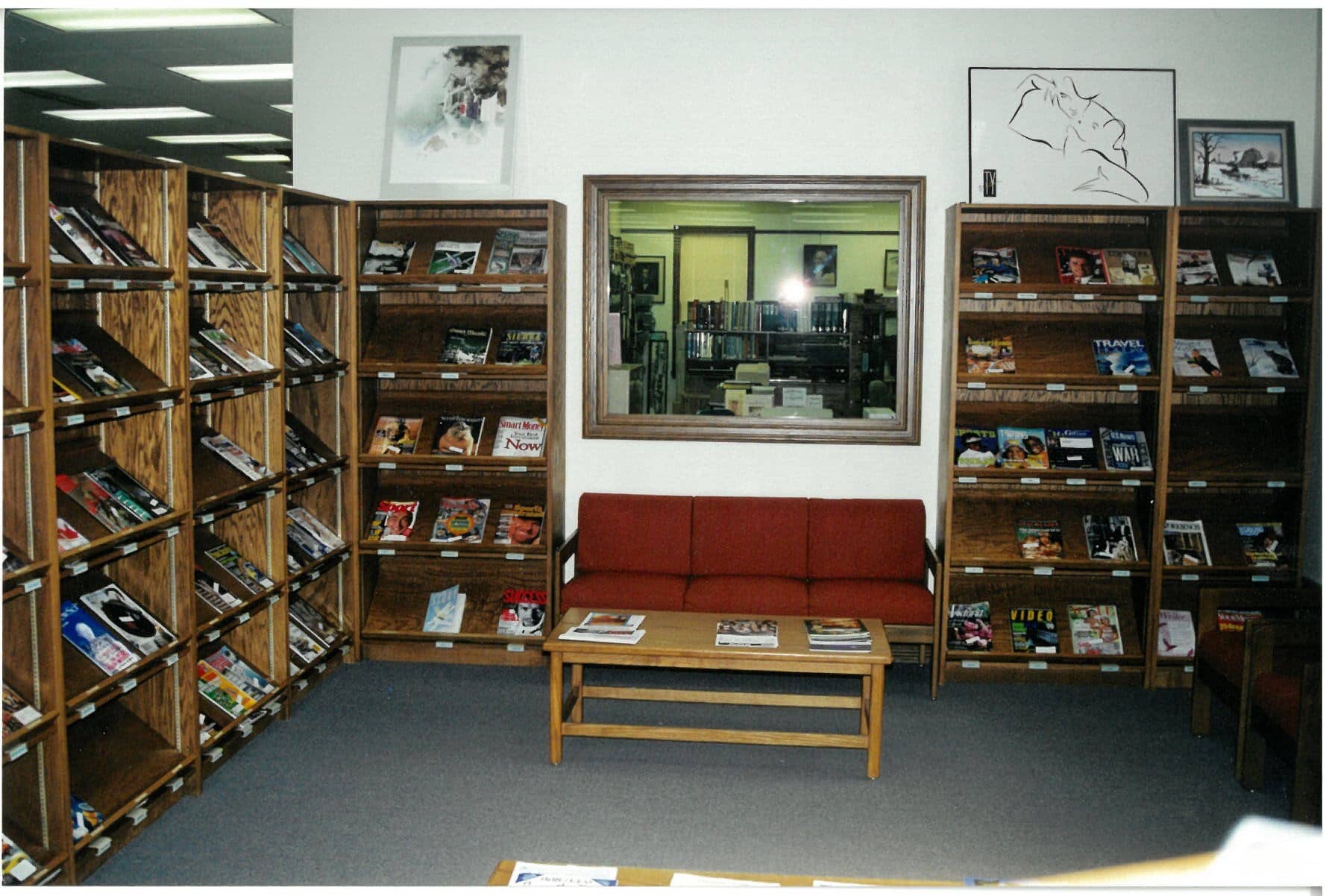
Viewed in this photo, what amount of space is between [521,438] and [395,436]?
2.18 feet

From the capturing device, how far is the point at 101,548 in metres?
3.55

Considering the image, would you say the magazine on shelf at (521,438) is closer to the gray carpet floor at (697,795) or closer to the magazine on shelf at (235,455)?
the gray carpet floor at (697,795)

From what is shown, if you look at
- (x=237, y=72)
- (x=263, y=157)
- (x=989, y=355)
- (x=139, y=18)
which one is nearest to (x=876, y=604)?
(x=989, y=355)

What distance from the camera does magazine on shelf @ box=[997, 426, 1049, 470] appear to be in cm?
545

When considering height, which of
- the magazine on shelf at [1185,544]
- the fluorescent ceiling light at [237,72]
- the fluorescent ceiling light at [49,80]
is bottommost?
the magazine on shelf at [1185,544]

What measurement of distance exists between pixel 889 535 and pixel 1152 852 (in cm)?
219

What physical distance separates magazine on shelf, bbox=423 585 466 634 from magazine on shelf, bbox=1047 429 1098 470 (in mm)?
3126

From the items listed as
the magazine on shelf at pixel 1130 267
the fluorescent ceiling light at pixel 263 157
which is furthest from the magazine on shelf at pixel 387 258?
the fluorescent ceiling light at pixel 263 157

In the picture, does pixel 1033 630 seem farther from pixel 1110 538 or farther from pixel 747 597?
pixel 747 597

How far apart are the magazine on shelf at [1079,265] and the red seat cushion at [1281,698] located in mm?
2097

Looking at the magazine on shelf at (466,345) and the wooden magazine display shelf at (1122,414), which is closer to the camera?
the wooden magazine display shelf at (1122,414)

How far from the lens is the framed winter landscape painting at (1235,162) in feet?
18.1

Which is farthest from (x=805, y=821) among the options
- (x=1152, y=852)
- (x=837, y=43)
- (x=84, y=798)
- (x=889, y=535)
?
(x=837, y=43)

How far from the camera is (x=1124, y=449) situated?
5.52 meters
